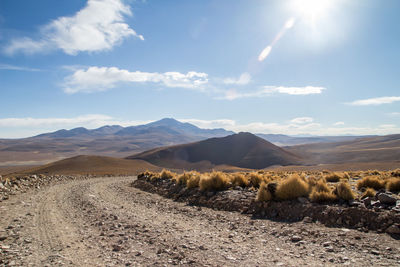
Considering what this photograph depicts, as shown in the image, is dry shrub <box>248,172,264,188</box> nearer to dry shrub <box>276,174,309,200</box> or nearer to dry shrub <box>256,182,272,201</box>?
dry shrub <box>256,182,272,201</box>

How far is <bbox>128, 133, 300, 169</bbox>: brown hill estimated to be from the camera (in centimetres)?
9038

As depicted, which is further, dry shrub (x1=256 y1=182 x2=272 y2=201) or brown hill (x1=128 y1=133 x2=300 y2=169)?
brown hill (x1=128 y1=133 x2=300 y2=169)

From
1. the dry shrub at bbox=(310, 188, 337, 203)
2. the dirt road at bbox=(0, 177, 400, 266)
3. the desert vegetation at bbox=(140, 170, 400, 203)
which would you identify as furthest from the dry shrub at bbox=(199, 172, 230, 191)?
the dry shrub at bbox=(310, 188, 337, 203)

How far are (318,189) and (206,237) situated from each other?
457 centimetres

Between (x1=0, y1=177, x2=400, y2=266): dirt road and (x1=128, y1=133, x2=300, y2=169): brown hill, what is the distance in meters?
78.4

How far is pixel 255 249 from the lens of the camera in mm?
5312

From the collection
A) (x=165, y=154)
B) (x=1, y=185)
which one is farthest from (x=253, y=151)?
(x=1, y=185)

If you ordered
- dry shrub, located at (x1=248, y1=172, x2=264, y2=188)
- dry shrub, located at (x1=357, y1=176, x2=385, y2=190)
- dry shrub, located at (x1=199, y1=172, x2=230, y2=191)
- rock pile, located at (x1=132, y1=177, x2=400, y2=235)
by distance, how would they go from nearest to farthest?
rock pile, located at (x1=132, y1=177, x2=400, y2=235) → dry shrub, located at (x1=357, y1=176, x2=385, y2=190) → dry shrub, located at (x1=248, y1=172, x2=264, y2=188) → dry shrub, located at (x1=199, y1=172, x2=230, y2=191)

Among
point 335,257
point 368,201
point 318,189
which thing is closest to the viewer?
point 335,257

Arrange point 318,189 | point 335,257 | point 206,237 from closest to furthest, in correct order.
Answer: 1. point 335,257
2. point 206,237
3. point 318,189

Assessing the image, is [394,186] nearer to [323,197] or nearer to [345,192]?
[345,192]

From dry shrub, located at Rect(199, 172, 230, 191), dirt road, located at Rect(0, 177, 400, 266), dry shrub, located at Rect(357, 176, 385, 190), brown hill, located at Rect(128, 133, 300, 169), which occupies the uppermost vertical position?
dry shrub, located at Rect(357, 176, 385, 190)

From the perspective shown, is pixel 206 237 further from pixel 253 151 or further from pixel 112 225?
pixel 253 151

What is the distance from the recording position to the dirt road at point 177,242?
4.71 metres
